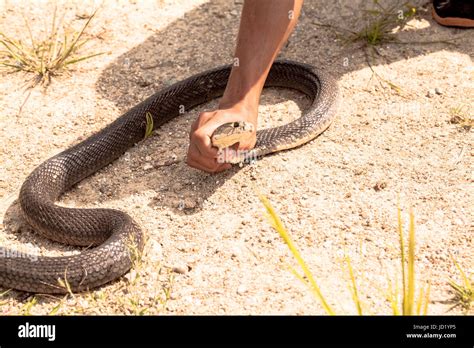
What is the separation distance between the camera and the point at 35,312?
3828mm

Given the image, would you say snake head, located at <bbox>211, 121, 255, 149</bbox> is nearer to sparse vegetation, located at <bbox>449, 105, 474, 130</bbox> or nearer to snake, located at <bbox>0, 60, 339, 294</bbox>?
snake, located at <bbox>0, 60, 339, 294</bbox>

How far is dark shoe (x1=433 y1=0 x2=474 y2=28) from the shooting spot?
5.96m

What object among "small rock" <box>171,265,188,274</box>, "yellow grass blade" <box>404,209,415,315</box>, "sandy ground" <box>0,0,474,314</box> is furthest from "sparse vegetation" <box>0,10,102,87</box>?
"yellow grass blade" <box>404,209,415,315</box>

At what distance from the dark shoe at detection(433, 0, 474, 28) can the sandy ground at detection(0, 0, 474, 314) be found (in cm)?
10

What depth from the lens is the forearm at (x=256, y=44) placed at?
4.48 metres

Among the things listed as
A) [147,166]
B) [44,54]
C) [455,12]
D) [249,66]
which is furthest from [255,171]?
[455,12]

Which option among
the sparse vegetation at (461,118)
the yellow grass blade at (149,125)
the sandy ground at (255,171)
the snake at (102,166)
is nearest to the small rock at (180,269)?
the sandy ground at (255,171)

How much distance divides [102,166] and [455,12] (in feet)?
10.9

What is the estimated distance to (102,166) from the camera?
5016 millimetres

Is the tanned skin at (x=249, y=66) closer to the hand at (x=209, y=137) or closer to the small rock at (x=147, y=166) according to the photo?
the hand at (x=209, y=137)

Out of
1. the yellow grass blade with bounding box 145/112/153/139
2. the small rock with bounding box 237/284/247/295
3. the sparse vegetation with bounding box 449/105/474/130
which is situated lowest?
the small rock with bounding box 237/284/247/295
